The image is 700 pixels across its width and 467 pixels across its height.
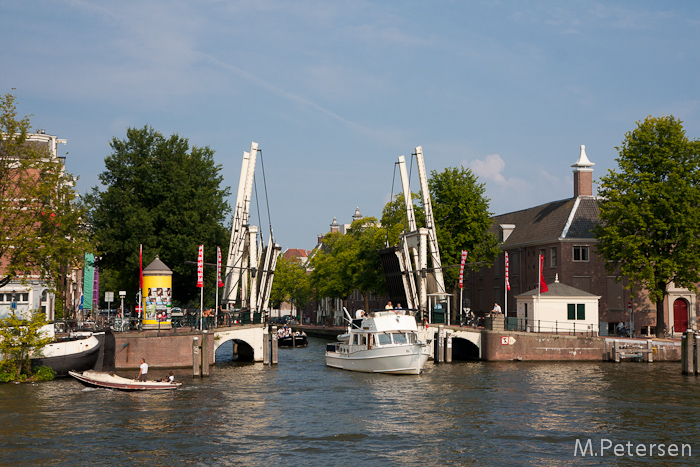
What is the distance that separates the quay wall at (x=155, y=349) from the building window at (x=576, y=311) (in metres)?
27.4

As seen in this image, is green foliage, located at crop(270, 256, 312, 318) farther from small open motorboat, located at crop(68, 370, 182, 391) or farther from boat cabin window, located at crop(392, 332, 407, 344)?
small open motorboat, located at crop(68, 370, 182, 391)

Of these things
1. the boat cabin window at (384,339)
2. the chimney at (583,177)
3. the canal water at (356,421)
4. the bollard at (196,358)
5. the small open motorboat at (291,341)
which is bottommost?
the canal water at (356,421)

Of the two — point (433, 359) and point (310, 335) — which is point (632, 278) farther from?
point (310, 335)

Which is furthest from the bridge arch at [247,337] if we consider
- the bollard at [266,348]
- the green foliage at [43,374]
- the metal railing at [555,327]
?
the metal railing at [555,327]

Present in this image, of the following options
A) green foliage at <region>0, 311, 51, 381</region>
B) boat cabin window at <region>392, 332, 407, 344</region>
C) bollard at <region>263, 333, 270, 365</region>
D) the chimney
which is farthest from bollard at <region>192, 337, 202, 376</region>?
the chimney

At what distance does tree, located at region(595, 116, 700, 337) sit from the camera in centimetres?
5875

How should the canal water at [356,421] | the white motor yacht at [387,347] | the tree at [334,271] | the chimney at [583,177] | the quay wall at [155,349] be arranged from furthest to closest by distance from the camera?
1. the tree at [334,271]
2. the chimney at [583,177]
3. the white motor yacht at [387,347]
4. the quay wall at [155,349]
5. the canal water at [356,421]

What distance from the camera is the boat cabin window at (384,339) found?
158ft

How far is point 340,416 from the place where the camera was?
32.2 metres

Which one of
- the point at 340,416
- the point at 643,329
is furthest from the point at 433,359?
the point at 340,416

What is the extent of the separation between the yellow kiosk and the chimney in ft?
133

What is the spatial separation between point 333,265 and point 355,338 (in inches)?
1765

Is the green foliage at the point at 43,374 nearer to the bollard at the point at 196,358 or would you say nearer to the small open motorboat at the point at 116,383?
the small open motorboat at the point at 116,383

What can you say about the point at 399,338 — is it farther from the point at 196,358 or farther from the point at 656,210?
the point at 656,210
